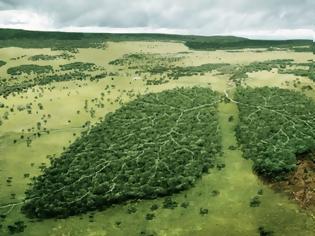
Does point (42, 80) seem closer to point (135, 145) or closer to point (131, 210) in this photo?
point (135, 145)

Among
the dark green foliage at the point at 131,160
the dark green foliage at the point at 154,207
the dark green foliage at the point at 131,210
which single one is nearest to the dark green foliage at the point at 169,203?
the dark green foliage at the point at 154,207

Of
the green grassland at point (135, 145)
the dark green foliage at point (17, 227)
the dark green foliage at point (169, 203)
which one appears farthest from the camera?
the dark green foliage at point (169, 203)

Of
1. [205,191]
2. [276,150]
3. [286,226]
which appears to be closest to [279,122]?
[276,150]

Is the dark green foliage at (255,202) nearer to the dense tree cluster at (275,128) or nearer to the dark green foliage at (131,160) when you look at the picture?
the dense tree cluster at (275,128)

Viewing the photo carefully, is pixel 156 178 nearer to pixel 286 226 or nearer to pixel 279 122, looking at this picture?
pixel 286 226

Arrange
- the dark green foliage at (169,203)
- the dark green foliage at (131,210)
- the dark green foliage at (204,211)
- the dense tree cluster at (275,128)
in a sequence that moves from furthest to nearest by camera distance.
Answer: the dense tree cluster at (275,128), the dark green foliage at (169,203), the dark green foliage at (131,210), the dark green foliage at (204,211)

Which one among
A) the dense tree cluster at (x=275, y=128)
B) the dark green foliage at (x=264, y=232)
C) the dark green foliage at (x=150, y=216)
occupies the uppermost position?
the dense tree cluster at (x=275, y=128)
